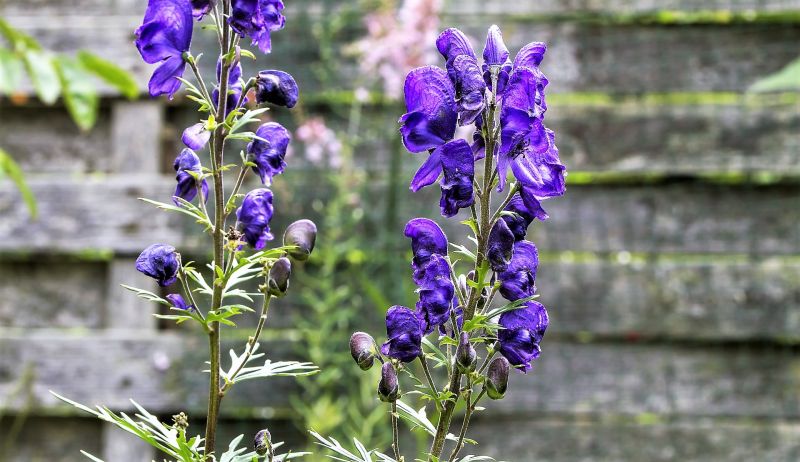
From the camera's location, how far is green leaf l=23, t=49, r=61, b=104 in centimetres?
124

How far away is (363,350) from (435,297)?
7 cm

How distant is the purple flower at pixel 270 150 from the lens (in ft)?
2.05

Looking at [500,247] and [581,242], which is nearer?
[500,247]

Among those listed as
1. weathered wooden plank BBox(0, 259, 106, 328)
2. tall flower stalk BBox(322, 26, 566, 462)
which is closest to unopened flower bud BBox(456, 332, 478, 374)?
tall flower stalk BBox(322, 26, 566, 462)

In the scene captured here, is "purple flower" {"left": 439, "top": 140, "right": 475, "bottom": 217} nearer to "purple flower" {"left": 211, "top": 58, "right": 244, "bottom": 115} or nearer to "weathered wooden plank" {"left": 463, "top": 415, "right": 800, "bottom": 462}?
"purple flower" {"left": 211, "top": 58, "right": 244, "bottom": 115}

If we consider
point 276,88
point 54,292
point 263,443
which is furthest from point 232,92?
point 54,292

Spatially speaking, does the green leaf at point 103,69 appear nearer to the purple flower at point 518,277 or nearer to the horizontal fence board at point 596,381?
the horizontal fence board at point 596,381

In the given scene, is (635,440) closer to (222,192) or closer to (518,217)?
(518,217)

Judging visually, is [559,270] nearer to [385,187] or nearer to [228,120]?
[385,187]

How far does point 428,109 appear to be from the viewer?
60 cm

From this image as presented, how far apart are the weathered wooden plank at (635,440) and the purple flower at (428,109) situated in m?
1.45

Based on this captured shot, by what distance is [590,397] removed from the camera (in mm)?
1947

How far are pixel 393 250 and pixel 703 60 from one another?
0.83 m

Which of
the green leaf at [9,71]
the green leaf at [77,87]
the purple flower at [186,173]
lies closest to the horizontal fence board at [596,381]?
the green leaf at [77,87]
